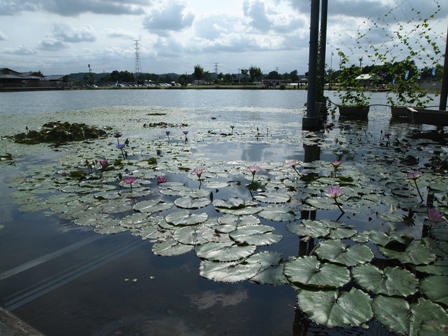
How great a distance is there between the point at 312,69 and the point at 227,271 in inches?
215

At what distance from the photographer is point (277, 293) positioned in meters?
1.46

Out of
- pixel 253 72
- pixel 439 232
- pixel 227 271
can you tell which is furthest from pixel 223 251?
pixel 253 72

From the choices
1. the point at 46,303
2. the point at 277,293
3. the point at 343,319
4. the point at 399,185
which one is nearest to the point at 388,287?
A: the point at 343,319

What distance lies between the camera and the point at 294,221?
2.21m

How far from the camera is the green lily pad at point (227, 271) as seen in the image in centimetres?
154

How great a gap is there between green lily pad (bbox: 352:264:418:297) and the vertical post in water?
17.1 feet

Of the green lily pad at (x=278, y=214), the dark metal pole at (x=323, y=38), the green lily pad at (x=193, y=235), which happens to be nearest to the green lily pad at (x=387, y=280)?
the green lily pad at (x=278, y=214)

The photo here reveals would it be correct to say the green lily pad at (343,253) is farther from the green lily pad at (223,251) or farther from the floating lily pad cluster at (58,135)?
the floating lily pad cluster at (58,135)

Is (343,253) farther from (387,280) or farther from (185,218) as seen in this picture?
(185,218)

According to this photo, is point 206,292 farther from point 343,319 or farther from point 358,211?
point 358,211

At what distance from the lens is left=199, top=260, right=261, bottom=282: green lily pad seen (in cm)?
154

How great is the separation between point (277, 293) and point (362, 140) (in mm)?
4762

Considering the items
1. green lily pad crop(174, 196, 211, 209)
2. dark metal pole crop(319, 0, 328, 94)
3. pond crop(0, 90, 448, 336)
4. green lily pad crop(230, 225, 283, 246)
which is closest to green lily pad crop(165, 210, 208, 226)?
pond crop(0, 90, 448, 336)

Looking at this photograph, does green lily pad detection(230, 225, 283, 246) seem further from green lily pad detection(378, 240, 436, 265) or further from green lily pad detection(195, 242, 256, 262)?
green lily pad detection(378, 240, 436, 265)
